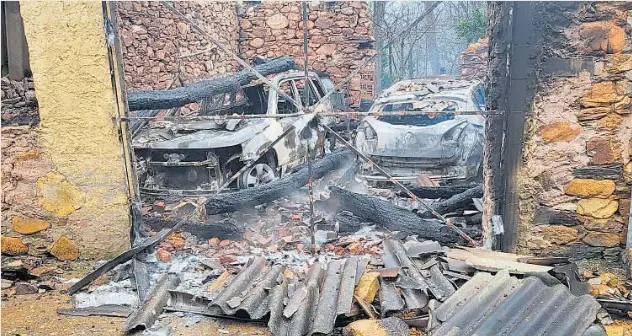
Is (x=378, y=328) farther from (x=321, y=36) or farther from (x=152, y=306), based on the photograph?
(x=321, y=36)

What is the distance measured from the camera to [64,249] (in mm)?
4094

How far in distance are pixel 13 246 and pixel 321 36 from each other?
9187mm

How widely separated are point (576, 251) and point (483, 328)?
1.32 meters

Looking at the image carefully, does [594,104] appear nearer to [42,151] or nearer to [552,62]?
[552,62]

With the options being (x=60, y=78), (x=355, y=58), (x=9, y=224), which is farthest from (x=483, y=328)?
(x=355, y=58)

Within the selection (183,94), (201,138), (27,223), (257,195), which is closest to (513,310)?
(257,195)

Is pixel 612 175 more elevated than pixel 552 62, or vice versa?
pixel 552 62

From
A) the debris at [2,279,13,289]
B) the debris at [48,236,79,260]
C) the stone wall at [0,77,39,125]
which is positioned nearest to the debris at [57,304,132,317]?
the debris at [2,279,13,289]

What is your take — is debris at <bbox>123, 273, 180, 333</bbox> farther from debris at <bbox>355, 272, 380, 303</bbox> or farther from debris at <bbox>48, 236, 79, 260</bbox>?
debris at <bbox>355, 272, 380, 303</bbox>

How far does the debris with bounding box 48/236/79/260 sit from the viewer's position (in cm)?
408

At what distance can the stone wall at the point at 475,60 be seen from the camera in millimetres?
14508

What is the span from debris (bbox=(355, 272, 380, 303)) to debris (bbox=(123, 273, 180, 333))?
1342mm

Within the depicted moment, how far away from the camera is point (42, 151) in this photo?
391 centimetres

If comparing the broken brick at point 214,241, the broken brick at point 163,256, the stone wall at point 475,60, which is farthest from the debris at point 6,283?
the stone wall at point 475,60
